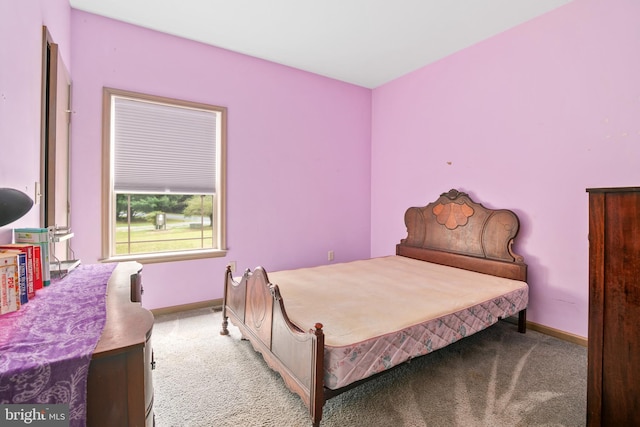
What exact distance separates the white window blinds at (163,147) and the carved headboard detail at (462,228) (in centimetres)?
255

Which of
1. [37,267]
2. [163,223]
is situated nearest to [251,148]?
[163,223]

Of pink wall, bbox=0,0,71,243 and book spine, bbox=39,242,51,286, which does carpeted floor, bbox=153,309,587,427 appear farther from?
pink wall, bbox=0,0,71,243

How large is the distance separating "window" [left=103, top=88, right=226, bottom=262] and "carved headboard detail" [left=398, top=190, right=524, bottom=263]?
94.3 inches

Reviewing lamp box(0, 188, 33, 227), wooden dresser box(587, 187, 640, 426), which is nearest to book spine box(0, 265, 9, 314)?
lamp box(0, 188, 33, 227)

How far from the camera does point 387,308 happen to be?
2100 millimetres

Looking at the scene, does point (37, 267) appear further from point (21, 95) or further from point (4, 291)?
point (21, 95)

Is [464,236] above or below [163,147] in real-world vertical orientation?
below

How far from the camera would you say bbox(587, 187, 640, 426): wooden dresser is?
3.95 feet

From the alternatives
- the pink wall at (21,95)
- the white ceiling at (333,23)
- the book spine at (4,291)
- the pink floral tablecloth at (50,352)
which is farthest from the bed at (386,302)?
the white ceiling at (333,23)

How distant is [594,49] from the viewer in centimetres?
253

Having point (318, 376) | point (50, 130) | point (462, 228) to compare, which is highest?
point (50, 130)

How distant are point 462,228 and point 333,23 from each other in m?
2.51

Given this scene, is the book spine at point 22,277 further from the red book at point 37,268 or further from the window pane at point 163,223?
the window pane at point 163,223

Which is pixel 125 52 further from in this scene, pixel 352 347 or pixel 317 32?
pixel 352 347
